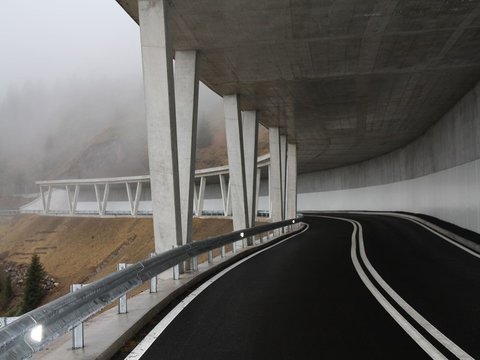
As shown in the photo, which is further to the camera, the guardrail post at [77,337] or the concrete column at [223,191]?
the concrete column at [223,191]

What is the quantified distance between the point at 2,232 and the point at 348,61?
512ft

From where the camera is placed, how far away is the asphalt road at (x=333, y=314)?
18.1 ft

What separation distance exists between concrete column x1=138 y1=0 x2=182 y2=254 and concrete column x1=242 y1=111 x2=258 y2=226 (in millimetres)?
13695

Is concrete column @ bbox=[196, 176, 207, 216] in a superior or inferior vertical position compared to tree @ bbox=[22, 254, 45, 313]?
superior

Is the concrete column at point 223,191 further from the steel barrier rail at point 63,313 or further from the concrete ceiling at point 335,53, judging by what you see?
the steel barrier rail at point 63,313

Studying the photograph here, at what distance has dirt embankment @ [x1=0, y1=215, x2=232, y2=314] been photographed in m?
82.2

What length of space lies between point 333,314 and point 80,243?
110 meters

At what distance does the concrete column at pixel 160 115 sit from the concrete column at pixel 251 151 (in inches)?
539

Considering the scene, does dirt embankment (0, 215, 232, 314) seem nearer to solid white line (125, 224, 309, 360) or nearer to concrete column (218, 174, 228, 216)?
concrete column (218, 174, 228, 216)

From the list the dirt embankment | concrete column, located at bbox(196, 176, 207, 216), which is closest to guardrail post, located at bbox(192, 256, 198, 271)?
the dirt embankment

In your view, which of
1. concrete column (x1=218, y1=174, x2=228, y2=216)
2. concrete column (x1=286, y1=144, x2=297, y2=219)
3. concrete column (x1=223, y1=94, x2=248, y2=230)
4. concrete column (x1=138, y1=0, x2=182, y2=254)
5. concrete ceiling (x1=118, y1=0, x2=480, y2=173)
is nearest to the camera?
concrete column (x1=138, y1=0, x2=182, y2=254)

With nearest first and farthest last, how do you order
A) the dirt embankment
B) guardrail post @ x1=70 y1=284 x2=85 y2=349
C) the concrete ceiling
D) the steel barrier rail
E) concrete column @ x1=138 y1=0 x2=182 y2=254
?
the steel barrier rail → guardrail post @ x1=70 y1=284 x2=85 y2=349 → concrete column @ x1=138 y1=0 x2=182 y2=254 → the concrete ceiling → the dirt embankment

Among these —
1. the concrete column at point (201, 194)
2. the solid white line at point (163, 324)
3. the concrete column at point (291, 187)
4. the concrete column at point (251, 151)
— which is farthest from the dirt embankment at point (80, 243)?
the solid white line at point (163, 324)

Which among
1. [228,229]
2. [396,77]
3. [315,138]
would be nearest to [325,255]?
[396,77]
